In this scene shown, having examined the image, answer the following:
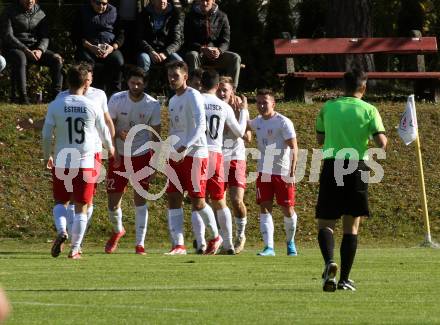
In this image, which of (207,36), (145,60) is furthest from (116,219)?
(207,36)

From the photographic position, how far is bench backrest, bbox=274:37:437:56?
25609 millimetres

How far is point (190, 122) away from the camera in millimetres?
16016

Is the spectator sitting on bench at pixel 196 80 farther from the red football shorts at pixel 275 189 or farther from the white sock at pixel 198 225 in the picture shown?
the white sock at pixel 198 225

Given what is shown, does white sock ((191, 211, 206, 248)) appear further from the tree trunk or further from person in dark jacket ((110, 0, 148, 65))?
the tree trunk

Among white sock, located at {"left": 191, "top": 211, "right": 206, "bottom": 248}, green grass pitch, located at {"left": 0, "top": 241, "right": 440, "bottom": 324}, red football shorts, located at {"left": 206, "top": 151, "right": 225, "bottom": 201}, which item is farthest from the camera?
red football shorts, located at {"left": 206, "top": 151, "right": 225, "bottom": 201}

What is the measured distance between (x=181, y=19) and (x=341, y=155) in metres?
10.0

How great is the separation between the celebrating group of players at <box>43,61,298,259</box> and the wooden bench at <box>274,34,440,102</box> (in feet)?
25.3

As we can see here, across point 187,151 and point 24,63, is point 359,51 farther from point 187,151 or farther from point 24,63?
point 187,151

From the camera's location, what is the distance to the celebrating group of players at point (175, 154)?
15.2 meters

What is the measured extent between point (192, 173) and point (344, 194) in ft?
14.9

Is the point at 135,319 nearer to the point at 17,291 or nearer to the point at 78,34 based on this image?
the point at 17,291

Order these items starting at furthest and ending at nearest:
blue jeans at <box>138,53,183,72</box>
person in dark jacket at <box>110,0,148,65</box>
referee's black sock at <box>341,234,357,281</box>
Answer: person in dark jacket at <box>110,0,148,65</box> < blue jeans at <box>138,53,183,72</box> < referee's black sock at <box>341,234,357,281</box>

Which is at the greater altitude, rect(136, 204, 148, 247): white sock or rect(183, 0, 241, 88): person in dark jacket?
rect(183, 0, 241, 88): person in dark jacket

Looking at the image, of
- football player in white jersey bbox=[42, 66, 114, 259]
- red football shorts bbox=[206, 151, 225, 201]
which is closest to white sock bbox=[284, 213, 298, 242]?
red football shorts bbox=[206, 151, 225, 201]
